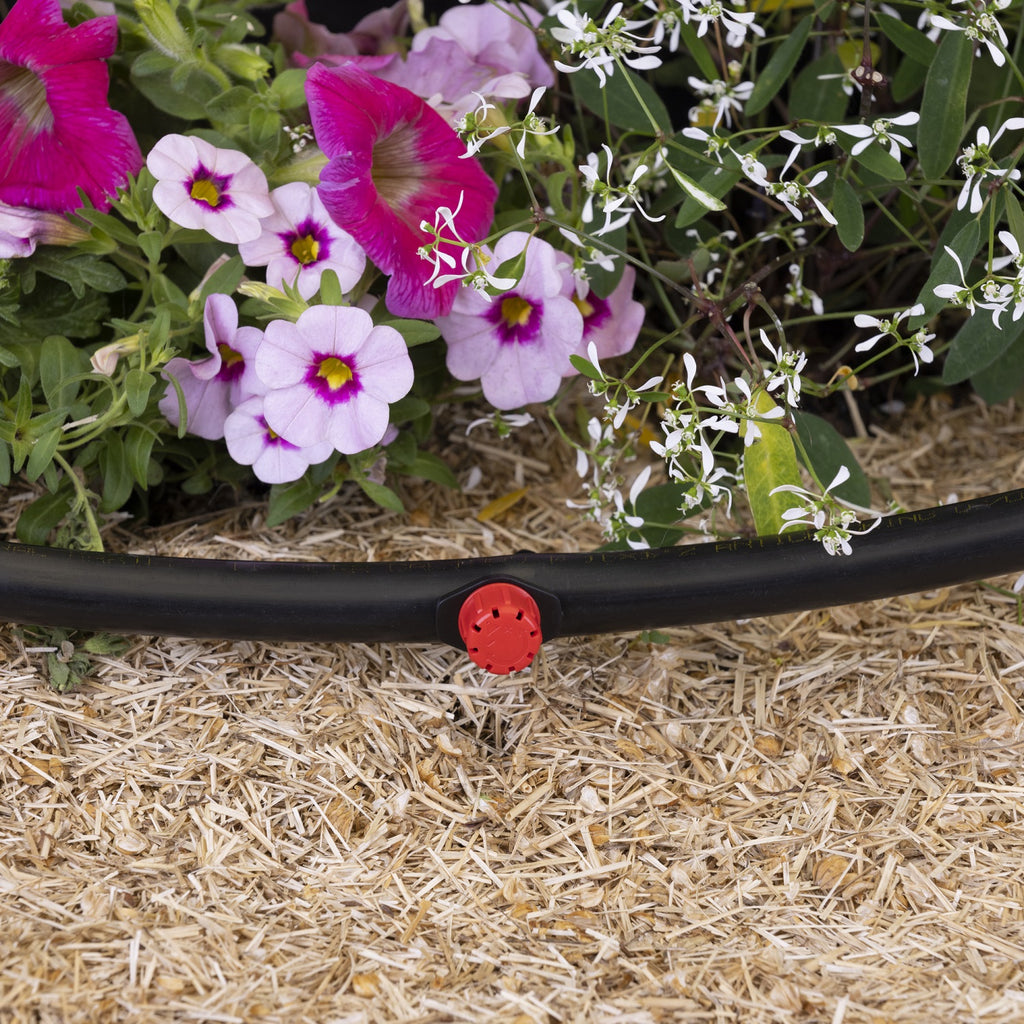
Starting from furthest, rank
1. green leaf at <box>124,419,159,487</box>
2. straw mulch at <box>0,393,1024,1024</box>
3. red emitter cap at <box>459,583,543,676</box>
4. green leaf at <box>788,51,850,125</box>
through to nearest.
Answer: green leaf at <box>788,51,850,125</box>
green leaf at <box>124,419,159,487</box>
red emitter cap at <box>459,583,543,676</box>
straw mulch at <box>0,393,1024,1024</box>

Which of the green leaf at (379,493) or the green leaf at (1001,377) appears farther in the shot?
the green leaf at (1001,377)

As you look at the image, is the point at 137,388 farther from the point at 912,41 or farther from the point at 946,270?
the point at 912,41

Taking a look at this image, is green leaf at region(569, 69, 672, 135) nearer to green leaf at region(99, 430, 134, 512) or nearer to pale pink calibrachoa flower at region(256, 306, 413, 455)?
pale pink calibrachoa flower at region(256, 306, 413, 455)

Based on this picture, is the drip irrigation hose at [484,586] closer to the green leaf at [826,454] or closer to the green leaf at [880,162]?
the green leaf at [826,454]

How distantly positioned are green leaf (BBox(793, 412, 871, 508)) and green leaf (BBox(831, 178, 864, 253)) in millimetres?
162

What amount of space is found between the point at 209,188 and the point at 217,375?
0.17m

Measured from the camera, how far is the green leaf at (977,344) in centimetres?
92

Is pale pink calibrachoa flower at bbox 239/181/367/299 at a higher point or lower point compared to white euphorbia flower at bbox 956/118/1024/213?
lower

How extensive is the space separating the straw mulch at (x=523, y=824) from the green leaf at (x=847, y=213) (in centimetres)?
36

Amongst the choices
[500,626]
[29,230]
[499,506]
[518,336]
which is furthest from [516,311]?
[29,230]

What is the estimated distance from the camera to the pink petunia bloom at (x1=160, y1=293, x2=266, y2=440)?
0.93 m

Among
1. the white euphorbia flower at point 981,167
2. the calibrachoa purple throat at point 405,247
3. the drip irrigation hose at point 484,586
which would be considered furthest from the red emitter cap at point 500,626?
the white euphorbia flower at point 981,167

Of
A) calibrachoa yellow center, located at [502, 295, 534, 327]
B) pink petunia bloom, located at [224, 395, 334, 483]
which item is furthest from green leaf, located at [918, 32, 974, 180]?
pink petunia bloom, located at [224, 395, 334, 483]

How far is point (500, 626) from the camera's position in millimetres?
820
